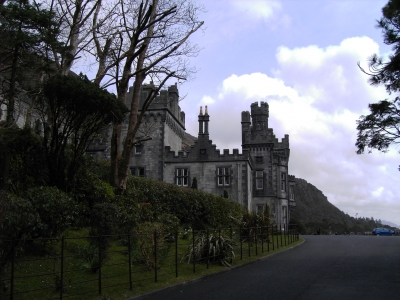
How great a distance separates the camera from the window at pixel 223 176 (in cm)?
3647

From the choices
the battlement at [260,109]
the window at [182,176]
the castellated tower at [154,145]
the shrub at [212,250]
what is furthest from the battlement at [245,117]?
the shrub at [212,250]

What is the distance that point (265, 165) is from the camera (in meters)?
43.0

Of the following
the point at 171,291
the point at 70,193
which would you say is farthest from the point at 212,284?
the point at 70,193

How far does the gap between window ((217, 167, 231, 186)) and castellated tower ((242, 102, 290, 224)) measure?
6.93 metres

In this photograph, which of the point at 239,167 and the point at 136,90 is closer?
the point at 136,90

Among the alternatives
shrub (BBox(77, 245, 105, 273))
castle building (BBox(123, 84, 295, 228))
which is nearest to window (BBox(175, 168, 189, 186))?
castle building (BBox(123, 84, 295, 228))

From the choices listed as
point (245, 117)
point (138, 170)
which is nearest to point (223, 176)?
point (138, 170)

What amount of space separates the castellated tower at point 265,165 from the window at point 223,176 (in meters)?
6.93

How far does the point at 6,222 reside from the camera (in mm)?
8188

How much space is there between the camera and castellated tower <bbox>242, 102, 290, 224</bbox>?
42.4 m

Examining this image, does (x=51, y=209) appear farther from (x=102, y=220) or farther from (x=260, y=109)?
(x=260, y=109)

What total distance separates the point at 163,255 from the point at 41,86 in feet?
22.9

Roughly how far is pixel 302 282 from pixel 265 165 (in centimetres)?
3237

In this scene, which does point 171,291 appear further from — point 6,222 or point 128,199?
point 128,199
